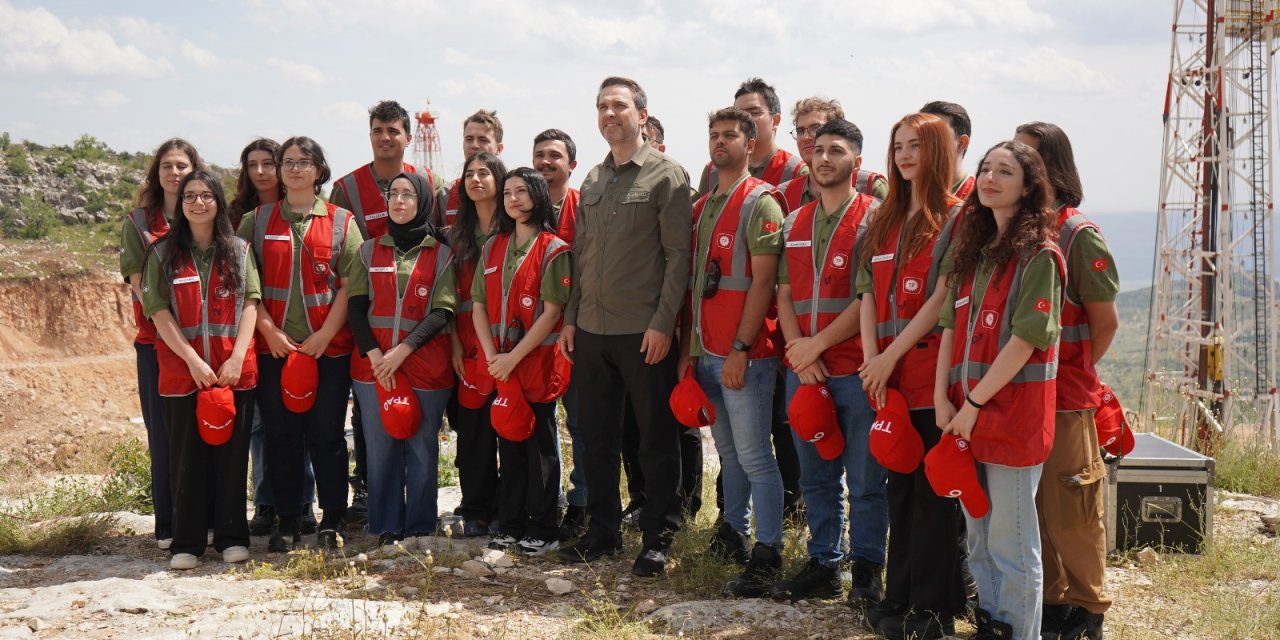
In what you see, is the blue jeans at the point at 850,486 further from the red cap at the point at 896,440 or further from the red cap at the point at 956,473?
the red cap at the point at 956,473

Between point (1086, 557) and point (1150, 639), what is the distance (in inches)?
23.8

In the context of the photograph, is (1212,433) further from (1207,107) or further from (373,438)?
(1207,107)

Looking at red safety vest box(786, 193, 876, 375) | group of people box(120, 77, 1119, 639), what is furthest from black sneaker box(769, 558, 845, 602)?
red safety vest box(786, 193, 876, 375)

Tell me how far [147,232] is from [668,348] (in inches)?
134

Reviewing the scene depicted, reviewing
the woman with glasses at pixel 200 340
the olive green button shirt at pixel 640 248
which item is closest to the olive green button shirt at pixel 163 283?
the woman with glasses at pixel 200 340

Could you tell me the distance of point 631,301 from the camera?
5570mm

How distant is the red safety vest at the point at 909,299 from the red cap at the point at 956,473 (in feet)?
1.16

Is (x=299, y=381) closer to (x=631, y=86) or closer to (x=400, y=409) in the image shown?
(x=400, y=409)

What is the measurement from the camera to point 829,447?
4.96 metres

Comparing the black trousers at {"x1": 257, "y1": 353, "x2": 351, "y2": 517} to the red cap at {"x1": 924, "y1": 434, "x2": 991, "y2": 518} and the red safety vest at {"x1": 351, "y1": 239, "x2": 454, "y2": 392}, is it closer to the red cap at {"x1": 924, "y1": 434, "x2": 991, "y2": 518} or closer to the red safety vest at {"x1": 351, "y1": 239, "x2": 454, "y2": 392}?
the red safety vest at {"x1": 351, "y1": 239, "x2": 454, "y2": 392}

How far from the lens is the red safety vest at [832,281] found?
496 cm

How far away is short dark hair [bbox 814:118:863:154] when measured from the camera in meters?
4.96

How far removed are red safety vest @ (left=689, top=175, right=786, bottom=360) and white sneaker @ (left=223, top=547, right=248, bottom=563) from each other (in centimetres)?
A: 315

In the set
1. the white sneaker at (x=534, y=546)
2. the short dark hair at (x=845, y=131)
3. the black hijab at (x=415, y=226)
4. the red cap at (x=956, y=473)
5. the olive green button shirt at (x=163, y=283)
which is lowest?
the white sneaker at (x=534, y=546)
